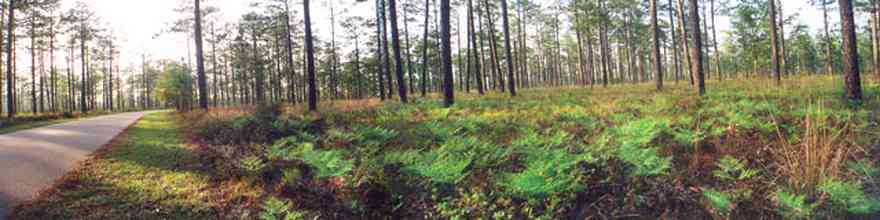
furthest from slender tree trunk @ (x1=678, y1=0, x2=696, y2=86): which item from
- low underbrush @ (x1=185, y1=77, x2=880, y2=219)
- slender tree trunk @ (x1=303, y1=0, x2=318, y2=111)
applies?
slender tree trunk @ (x1=303, y1=0, x2=318, y2=111)

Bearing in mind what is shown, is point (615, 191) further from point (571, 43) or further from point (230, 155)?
point (571, 43)

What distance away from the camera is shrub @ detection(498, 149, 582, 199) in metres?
3.18

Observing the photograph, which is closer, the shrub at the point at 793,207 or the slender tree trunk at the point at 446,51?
the shrub at the point at 793,207

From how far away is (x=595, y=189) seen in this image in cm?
357

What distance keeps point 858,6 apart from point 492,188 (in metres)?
41.9

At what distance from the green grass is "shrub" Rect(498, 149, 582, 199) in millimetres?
3213

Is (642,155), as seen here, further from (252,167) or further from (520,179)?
(252,167)

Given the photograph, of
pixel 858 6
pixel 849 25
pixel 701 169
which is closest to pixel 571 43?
pixel 858 6

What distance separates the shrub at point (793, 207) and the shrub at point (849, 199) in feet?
0.58

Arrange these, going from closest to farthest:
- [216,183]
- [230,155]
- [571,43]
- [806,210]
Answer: [806,210] → [216,183] → [230,155] → [571,43]

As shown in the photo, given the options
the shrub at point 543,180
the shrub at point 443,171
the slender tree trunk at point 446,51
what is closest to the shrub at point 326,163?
the shrub at point 443,171

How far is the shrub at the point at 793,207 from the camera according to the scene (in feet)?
8.66

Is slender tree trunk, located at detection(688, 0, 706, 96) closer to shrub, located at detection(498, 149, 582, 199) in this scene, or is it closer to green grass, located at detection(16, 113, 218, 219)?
shrub, located at detection(498, 149, 582, 199)

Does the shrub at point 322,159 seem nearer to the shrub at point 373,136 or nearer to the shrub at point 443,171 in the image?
the shrub at point 443,171
